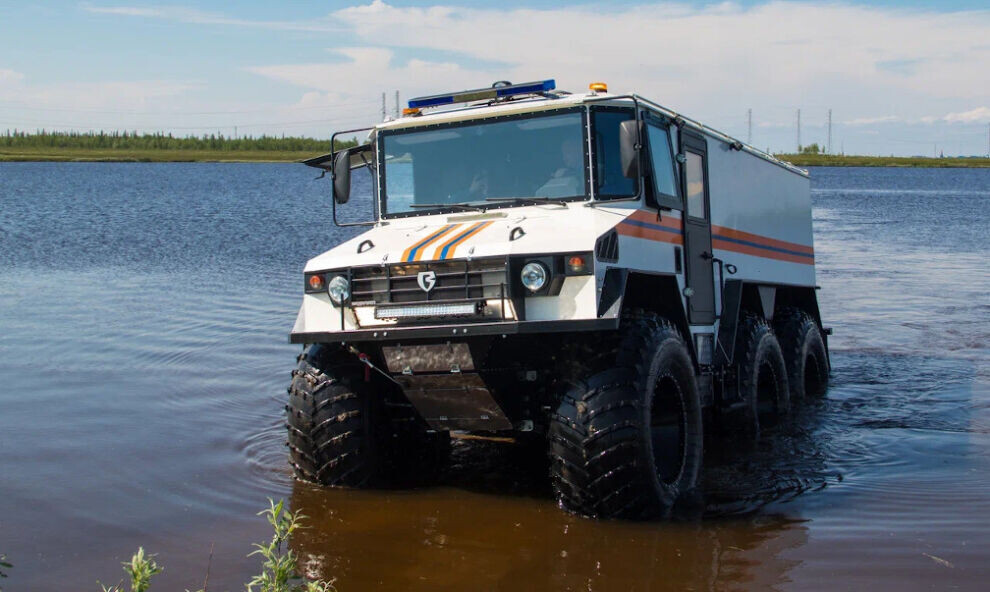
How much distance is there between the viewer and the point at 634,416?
21.0 feet

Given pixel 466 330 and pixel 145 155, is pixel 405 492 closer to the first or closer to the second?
pixel 466 330

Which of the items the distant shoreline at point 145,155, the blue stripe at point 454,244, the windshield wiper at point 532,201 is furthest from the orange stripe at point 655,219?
the distant shoreline at point 145,155

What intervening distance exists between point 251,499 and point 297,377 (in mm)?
1009

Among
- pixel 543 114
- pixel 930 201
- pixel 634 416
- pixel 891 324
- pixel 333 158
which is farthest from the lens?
pixel 930 201

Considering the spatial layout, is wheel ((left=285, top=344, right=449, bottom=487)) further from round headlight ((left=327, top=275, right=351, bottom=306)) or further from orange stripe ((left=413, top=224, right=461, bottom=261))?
orange stripe ((left=413, top=224, right=461, bottom=261))

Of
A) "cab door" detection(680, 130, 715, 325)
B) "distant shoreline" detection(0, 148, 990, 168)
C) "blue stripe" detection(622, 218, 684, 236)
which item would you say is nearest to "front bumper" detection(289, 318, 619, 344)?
"blue stripe" detection(622, 218, 684, 236)

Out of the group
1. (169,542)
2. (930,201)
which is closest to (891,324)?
(169,542)

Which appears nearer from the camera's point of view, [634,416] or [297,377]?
[634,416]

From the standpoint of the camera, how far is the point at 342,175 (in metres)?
8.08

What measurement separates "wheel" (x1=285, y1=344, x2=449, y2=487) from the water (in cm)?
22

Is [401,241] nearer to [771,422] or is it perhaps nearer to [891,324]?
[771,422]

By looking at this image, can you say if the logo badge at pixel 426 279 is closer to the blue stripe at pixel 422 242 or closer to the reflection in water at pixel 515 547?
the blue stripe at pixel 422 242

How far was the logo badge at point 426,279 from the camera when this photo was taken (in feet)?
21.7

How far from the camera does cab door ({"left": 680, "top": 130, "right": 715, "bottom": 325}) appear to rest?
834cm
